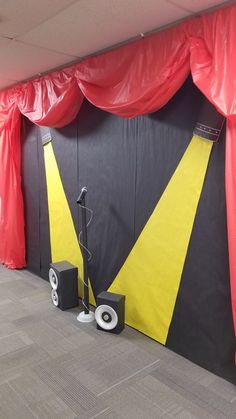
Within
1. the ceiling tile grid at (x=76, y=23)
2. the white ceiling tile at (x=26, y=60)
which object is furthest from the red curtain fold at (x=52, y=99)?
the ceiling tile grid at (x=76, y=23)

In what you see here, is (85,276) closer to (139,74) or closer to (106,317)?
(106,317)

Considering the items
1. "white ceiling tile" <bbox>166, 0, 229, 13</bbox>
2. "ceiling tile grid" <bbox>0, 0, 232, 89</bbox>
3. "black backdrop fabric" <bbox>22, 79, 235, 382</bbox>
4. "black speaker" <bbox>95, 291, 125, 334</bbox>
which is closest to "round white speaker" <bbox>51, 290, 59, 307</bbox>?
"black backdrop fabric" <bbox>22, 79, 235, 382</bbox>

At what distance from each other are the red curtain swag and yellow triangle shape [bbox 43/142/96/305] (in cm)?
53

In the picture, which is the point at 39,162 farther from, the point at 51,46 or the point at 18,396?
the point at 18,396

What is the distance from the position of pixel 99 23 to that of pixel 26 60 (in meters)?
1.02

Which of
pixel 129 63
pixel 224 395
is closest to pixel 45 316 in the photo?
pixel 224 395

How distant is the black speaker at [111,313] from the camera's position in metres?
2.54

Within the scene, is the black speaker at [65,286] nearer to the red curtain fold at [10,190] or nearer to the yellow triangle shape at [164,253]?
the yellow triangle shape at [164,253]

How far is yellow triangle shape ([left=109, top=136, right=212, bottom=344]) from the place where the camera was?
2.12 meters

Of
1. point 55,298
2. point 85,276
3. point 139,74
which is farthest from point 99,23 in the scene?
point 55,298

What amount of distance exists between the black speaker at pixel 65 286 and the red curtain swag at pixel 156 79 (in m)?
1.37

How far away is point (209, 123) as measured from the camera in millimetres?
1975

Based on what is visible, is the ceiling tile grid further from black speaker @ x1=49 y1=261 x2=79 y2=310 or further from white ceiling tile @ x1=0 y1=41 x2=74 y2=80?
black speaker @ x1=49 y1=261 x2=79 y2=310

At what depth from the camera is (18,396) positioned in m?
1.93
